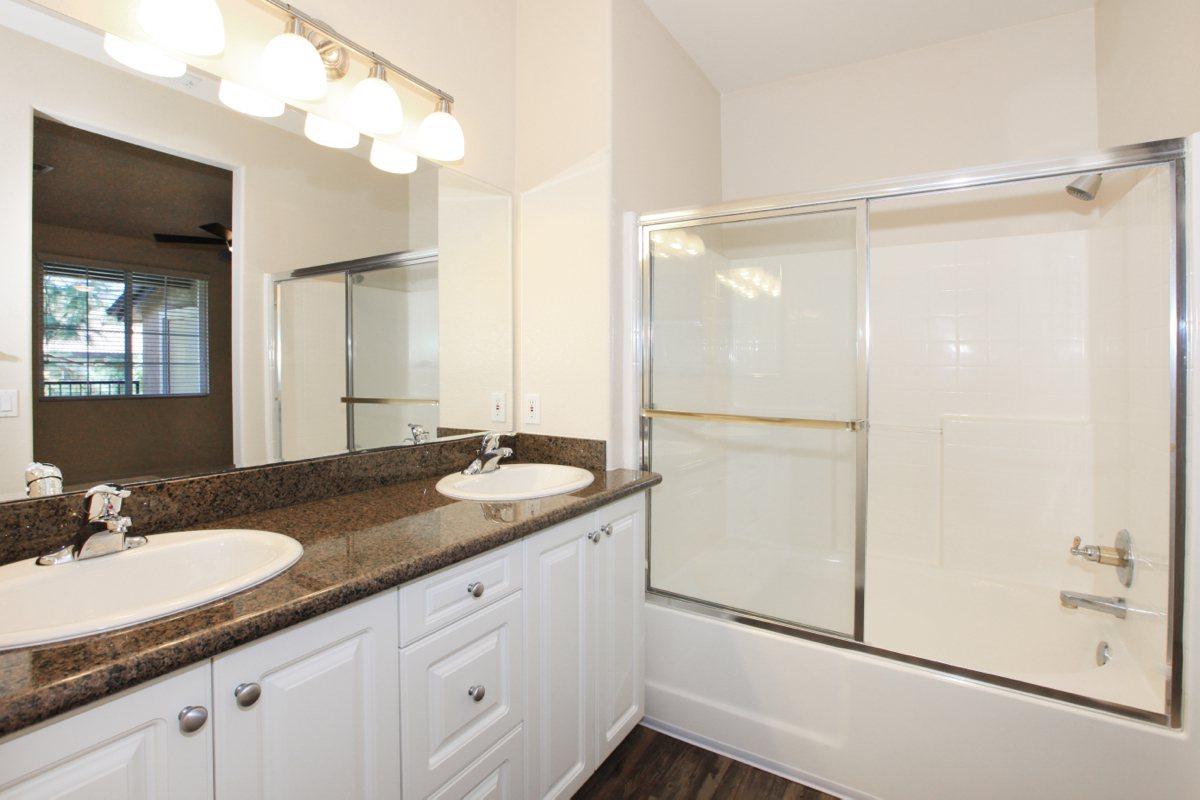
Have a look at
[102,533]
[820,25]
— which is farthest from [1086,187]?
[102,533]

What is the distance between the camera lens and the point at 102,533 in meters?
0.95

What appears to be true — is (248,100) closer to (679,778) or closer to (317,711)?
(317,711)

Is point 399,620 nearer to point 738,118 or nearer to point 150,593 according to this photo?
point 150,593

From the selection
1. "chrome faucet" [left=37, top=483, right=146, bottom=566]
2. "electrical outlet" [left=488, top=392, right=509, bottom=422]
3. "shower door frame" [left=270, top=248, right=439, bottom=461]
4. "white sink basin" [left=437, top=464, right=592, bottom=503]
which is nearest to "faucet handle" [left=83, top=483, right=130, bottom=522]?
"chrome faucet" [left=37, top=483, right=146, bottom=566]

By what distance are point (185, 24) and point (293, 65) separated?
8.6 inches

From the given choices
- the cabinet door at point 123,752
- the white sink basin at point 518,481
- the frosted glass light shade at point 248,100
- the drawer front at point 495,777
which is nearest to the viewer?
the cabinet door at point 123,752

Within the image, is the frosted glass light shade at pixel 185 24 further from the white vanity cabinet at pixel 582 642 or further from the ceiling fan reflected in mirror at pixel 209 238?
the white vanity cabinet at pixel 582 642

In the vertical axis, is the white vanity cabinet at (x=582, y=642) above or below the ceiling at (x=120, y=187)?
below

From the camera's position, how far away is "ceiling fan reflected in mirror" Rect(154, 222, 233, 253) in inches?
45.4

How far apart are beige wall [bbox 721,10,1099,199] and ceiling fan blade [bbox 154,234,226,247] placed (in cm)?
241

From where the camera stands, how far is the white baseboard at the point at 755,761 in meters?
1.62

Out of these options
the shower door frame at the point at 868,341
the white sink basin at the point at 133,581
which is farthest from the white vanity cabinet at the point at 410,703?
the shower door frame at the point at 868,341

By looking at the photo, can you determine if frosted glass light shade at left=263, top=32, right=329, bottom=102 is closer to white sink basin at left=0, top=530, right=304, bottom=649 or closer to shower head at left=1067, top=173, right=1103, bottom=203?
white sink basin at left=0, top=530, right=304, bottom=649

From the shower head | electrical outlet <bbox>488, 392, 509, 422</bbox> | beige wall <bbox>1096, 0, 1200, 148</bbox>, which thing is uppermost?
beige wall <bbox>1096, 0, 1200, 148</bbox>
